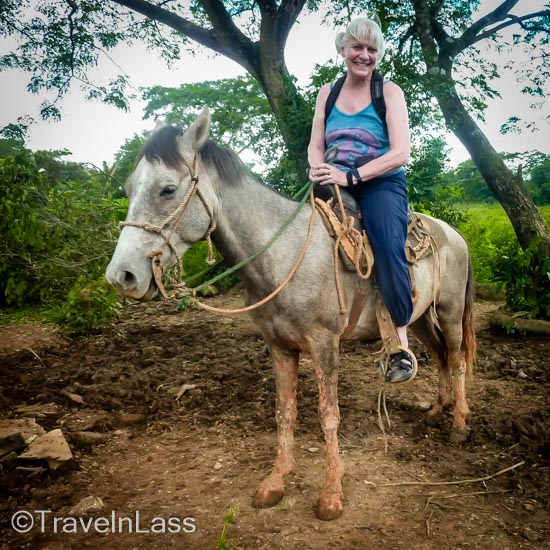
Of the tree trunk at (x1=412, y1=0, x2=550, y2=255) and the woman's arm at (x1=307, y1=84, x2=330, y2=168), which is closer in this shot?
the woman's arm at (x1=307, y1=84, x2=330, y2=168)

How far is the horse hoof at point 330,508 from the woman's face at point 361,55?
2.75 metres

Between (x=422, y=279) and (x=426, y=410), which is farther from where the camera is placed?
(x=426, y=410)

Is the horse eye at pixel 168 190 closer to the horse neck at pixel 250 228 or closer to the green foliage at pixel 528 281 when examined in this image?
the horse neck at pixel 250 228

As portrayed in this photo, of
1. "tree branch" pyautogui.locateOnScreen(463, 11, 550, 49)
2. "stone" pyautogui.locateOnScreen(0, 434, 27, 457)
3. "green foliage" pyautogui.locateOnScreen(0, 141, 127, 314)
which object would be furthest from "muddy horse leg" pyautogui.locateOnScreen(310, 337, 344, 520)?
"tree branch" pyautogui.locateOnScreen(463, 11, 550, 49)

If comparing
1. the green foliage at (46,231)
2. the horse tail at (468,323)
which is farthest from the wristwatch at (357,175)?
the green foliage at (46,231)

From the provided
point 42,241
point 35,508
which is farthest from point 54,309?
point 35,508

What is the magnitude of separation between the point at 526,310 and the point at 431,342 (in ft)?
11.2

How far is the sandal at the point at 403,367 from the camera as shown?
290 cm

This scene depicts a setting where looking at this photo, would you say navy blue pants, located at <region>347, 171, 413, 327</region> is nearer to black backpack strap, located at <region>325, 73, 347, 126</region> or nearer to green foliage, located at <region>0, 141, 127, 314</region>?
black backpack strap, located at <region>325, 73, 347, 126</region>

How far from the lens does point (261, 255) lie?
2506 millimetres

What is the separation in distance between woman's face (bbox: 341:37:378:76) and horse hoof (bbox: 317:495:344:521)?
9.03 ft

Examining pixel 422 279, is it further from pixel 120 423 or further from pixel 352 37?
pixel 120 423

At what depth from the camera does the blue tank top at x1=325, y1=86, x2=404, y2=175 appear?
2817 mm

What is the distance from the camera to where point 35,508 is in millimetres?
2693
